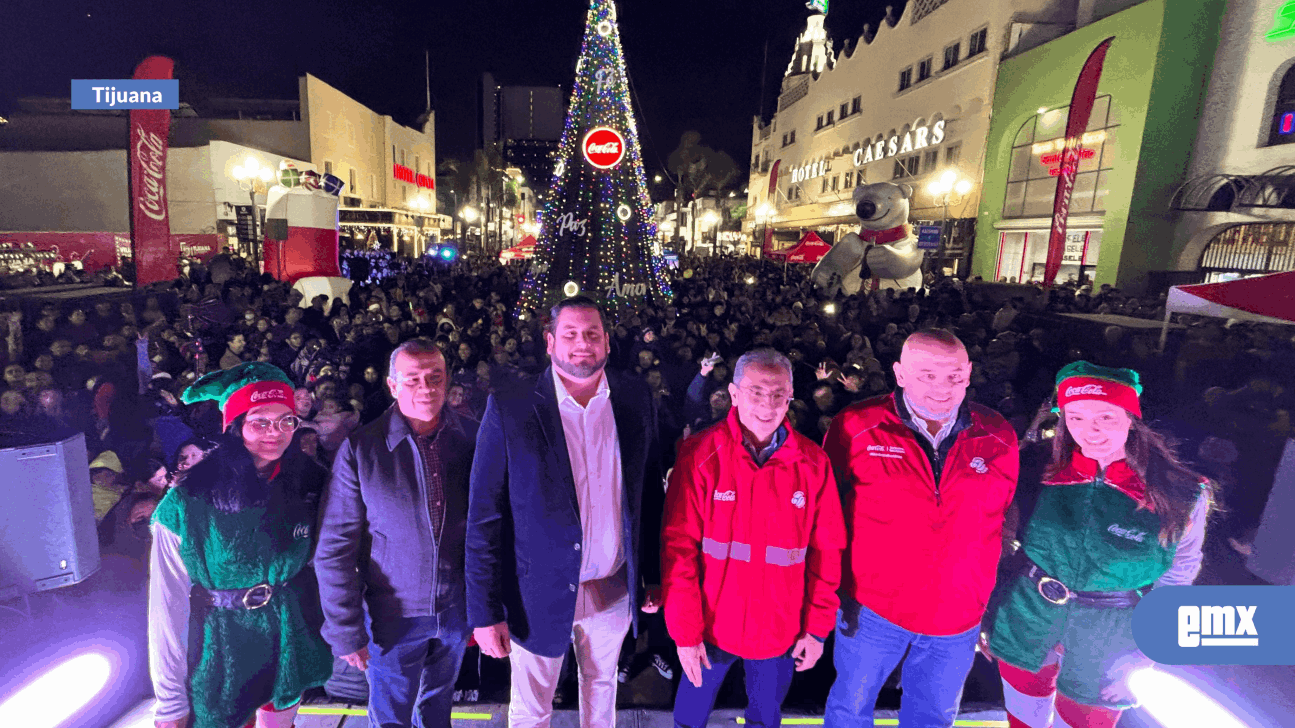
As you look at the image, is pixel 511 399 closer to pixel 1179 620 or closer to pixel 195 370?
pixel 1179 620

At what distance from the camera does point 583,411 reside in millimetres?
2547

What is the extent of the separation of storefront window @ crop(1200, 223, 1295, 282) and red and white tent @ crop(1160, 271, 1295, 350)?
43.1 feet

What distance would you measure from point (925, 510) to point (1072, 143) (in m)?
24.5

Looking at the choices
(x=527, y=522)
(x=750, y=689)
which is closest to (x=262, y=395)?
(x=527, y=522)

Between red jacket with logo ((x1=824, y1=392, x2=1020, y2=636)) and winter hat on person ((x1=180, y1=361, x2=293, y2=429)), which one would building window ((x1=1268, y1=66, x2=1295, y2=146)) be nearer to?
red jacket with logo ((x1=824, y1=392, x2=1020, y2=636))

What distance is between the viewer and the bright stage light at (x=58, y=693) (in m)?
2.93

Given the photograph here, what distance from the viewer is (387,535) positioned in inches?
99.3

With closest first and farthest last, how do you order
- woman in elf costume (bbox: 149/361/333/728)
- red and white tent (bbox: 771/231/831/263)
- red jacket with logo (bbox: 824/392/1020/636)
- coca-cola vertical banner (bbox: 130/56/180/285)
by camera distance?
woman in elf costume (bbox: 149/361/333/728)
red jacket with logo (bbox: 824/392/1020/636)
coca-cola vertical banner (bbox: 130/56/180/285)
red and white tent (bbox: 771/231/831/263)

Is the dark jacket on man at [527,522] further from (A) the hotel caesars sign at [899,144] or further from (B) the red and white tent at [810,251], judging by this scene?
(A) the hotel caesars sign at [899,144]

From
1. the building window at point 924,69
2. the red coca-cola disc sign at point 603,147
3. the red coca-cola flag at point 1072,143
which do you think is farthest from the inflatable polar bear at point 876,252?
the building window at point 924,69

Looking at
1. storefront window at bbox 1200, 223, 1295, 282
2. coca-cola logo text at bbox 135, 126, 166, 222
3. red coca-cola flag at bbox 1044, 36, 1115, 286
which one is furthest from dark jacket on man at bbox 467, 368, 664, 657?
red coca-cola flag at bbox 1044, 36, 1115, 286

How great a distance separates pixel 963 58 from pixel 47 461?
33288 mm

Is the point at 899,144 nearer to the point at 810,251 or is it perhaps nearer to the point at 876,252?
the point at 810,251

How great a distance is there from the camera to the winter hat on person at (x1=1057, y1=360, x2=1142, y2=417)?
244 centimetres
